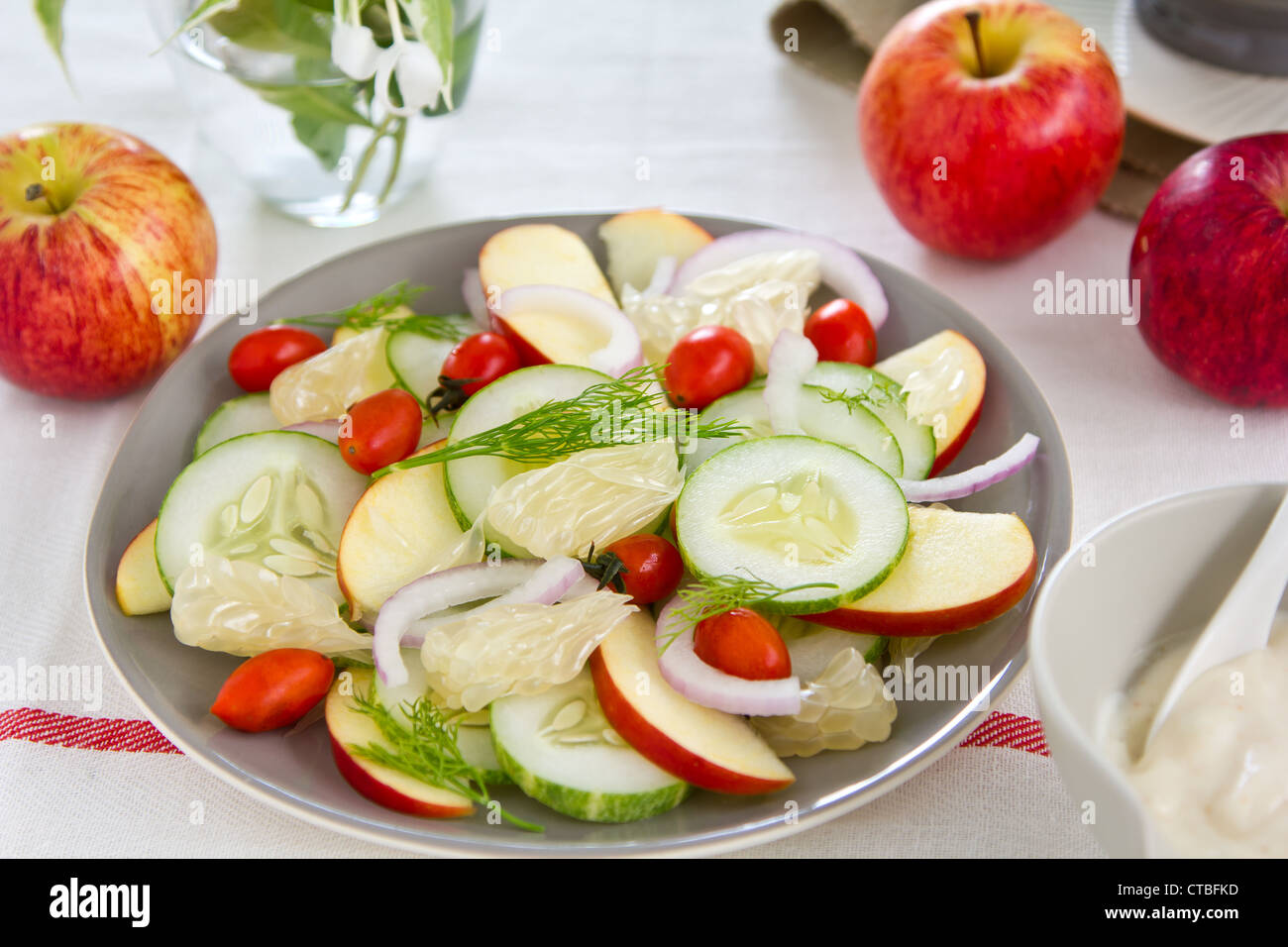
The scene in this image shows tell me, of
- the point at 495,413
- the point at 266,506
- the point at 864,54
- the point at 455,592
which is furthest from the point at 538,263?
the point at 864,54

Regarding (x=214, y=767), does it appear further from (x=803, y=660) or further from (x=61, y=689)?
(x=803, y=660)

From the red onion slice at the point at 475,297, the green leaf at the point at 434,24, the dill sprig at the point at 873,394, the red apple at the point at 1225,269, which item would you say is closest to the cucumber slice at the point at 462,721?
the dill sprig at the point at 873,394

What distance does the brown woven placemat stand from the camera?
264 centimetres

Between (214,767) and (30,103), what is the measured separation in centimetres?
248

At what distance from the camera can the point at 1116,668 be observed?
56.9 inches

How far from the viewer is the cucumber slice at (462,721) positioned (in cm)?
148

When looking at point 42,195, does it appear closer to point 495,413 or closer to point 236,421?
point 236,421

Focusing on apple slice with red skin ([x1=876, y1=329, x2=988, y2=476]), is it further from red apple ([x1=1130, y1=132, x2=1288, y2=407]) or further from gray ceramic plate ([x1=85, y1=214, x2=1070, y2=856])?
red apple ([x1=1130, y1=132, x2=1288, y2=407])

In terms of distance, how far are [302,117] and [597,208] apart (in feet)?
2.50

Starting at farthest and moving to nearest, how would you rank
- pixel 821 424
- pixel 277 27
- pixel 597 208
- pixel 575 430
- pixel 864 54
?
pixel 864 54
pixel 597 208
pixel 277 27
pixel 821 424
pixel 575 430

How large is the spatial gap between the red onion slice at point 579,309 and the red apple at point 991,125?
79 cm

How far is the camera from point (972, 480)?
1.78 meters

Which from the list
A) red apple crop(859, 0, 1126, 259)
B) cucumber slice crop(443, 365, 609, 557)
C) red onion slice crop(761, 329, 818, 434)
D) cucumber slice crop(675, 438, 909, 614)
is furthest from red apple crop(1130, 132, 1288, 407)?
cucumber slice crop(443, 365, 609, 557)

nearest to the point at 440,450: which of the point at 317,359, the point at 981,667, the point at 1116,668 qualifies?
the point at 317,359
